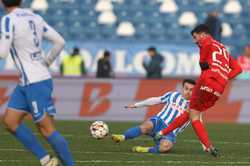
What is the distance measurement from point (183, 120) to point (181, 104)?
1.40 feet

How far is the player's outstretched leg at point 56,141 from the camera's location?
9.42 meters

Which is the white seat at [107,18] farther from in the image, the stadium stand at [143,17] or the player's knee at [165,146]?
the player's knee at [165,146]

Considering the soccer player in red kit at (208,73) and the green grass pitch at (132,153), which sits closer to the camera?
the green grass pitch at (132,153)

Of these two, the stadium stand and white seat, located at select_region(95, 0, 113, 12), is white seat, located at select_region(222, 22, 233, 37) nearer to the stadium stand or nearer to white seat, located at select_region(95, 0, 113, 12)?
the stadium stand

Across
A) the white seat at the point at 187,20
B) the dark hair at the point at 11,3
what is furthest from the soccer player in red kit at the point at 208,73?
the white seat at the point at 187,20

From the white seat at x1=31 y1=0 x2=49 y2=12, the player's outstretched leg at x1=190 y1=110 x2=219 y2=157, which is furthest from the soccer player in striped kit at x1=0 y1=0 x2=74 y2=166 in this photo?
the white seat at x1=31 y1=0 x2=49 y2=12

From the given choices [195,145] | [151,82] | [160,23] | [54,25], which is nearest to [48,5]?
[54,25]

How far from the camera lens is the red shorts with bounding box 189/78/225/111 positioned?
12.3 m

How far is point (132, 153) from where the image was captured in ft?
41.3

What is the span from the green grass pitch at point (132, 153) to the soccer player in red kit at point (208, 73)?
543mm

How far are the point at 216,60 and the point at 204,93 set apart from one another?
1.49 feet

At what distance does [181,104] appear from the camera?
515 inches

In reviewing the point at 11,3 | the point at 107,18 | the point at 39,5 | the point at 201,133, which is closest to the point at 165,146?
the point at 201,133

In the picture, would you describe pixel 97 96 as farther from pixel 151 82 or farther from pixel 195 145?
pixel 195 145
